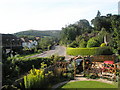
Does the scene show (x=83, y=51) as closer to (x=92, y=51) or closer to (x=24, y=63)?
(x=92, y=51)

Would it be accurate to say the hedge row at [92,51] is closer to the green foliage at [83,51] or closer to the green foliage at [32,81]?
the green foliage at [83,51]

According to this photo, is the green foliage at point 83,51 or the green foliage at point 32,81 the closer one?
the green foliage at point 32,81

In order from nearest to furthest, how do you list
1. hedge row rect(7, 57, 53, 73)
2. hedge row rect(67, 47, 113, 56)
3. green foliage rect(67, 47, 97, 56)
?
1. hedge row rect(7, 57, 53, 73)
2. hedge row rect(67, 47, 113, 56)
3. green foliage rect(67, 47, 97, 56)

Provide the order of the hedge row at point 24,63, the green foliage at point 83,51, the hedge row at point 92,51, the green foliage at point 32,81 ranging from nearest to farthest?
the green foliage at point 32,81
the hedge row at point 24,63
the hedge row at point 92,51
the green foliage at point 83,51

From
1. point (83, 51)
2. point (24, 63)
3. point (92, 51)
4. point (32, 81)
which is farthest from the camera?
point (83, 51)

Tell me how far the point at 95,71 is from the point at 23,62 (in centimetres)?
834

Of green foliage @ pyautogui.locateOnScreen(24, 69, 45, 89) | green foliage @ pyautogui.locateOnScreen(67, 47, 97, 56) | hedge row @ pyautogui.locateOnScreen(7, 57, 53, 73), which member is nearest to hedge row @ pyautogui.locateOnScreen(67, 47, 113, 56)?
green foliage @ pyautogui.locateOnScreen(67, 47, 97, 56)

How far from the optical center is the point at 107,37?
108 ft

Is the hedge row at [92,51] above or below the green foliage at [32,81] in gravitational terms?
above

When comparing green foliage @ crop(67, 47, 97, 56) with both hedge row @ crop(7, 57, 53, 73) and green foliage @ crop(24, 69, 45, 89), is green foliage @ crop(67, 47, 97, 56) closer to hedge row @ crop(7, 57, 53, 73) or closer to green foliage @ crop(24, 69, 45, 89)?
hedge row @ crop(7, 57, 53, 73)

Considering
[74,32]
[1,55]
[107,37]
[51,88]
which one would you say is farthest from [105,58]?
[74,32]

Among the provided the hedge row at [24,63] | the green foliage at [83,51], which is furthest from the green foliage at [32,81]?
the green foliage at [83,51]

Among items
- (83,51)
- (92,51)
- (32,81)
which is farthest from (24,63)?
(83,51)

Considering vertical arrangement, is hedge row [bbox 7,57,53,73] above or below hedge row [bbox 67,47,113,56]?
below
